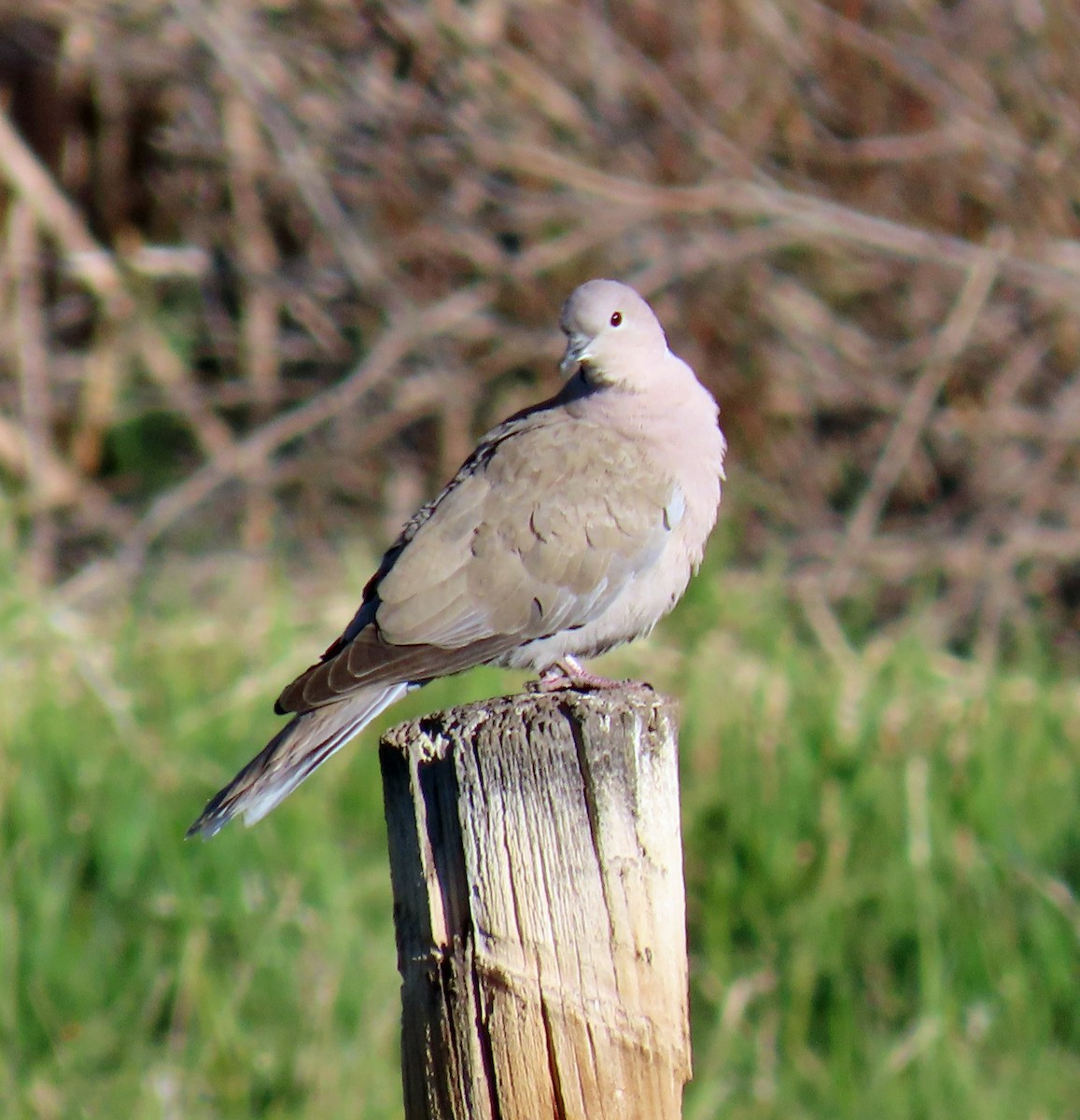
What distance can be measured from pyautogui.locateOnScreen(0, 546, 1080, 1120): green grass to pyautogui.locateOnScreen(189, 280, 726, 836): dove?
143cm

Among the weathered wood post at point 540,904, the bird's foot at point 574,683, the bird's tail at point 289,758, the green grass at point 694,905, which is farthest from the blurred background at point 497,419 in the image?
the weathered wood post at point 540,904

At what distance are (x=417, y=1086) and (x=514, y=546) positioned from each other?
1336 mm

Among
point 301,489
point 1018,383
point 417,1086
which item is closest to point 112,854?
point 417,1086

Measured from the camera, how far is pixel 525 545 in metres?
3.38

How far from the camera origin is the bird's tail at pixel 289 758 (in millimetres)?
2910

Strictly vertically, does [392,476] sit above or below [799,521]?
above

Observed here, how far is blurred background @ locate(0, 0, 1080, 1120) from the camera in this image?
15.0 feet

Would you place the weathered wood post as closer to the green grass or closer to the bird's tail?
the bird's tail

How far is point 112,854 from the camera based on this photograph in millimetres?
4793

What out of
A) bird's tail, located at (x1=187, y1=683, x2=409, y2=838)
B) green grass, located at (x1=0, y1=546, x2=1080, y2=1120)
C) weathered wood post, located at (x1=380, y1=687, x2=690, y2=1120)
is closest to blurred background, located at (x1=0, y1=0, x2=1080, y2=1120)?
green grass, located at (x1=0, y1=546, x2=1080, y2=1120)

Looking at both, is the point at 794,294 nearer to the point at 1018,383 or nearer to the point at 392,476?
the point at 1018,383

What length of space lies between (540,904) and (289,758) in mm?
994

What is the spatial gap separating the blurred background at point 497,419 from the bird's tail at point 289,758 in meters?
1.49

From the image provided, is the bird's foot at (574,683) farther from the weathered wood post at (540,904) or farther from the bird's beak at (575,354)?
the bird's beak at (575,354)
